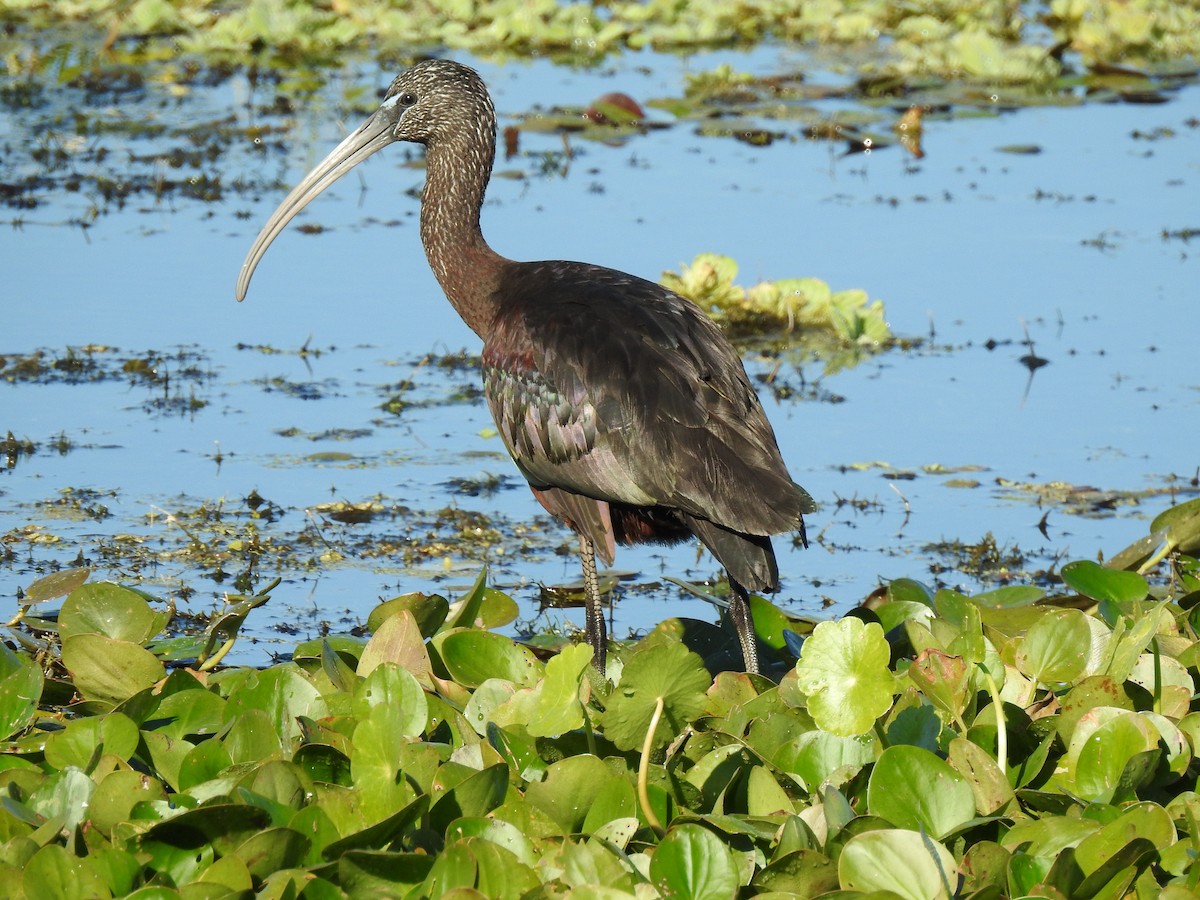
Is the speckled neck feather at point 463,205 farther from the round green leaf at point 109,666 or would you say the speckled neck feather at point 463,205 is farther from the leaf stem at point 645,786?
the leaf stem at point 645,786

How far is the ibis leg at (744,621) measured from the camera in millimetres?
4211

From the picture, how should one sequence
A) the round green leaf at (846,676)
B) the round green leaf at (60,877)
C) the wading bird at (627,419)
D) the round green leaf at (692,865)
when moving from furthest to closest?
1. the wading bird at (627,419)
2. the round green leaf at (846,676)
3. the round green leaf at (692,865)
4. the round green leaf at (60,877)

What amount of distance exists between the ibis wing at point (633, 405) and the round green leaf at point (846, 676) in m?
0.74

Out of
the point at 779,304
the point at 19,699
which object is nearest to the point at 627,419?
the point at 19,699

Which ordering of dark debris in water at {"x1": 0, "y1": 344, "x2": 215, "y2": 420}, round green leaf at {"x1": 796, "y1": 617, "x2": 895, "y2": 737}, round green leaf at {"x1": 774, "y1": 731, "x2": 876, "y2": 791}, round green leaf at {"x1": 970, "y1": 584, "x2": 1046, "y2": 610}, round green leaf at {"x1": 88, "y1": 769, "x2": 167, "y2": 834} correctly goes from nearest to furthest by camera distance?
round green leaf at {"x1": 88, "y1": 769, "x2": 167, "y2": 834}
round green leaf at {"x1": 796, "y1": 617, "x2": 895, "y2": 737}
round green leaf at {"x1": 774, "y1": 731, "x2": 876, "y2": 791}
round green leaf at {"x1": 970, "y1": 584, "x2": 1046, "y2": 610}
dark debris in water at {"x1": 0, "y1": 344, "x2": 215, "y2": 420}

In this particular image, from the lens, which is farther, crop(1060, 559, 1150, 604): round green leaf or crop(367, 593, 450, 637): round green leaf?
crop(1060, 559, 1150, 604): round green leaf

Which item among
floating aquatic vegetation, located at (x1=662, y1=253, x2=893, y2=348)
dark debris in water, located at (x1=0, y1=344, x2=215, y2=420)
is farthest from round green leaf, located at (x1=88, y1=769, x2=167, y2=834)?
floating aquatic vegetation, located at (x1=662, y1=253, x2=893, y2=348)

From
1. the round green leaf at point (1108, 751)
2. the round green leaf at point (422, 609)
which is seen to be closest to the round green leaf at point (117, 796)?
the round green leaf at point (422, 609)

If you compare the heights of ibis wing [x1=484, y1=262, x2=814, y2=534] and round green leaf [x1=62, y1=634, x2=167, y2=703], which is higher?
ibis wing [x1=484, y1=262, x2=814, y2=534]

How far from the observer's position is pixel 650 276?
332 inches

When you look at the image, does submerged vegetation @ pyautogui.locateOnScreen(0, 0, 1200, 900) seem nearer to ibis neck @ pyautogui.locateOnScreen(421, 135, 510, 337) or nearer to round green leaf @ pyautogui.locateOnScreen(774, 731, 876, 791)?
round green leaf @ pyautogui.locateOnScreen(774, 731, 876, 791)

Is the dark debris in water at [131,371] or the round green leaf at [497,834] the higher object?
the round green leaf at [497,834]

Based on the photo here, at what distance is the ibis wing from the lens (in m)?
4.13

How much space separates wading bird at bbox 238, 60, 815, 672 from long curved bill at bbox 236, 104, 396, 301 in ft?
2.30
